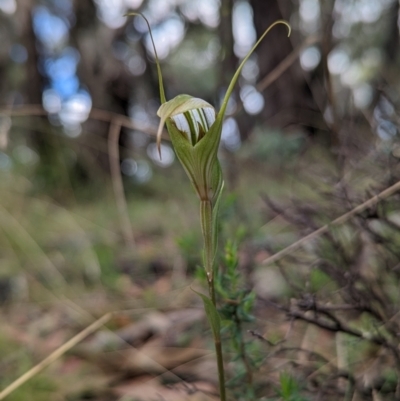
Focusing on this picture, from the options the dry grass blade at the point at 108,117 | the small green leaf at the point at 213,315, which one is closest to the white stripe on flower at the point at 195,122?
the small green leaf at the point at 213,315

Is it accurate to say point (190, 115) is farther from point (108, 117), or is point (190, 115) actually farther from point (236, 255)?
point (108, 117)

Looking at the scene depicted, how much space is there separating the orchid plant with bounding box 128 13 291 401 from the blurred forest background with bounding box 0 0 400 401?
0.42 ft

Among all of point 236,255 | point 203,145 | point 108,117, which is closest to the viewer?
point 203,145

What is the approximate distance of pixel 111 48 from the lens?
3.52 meters

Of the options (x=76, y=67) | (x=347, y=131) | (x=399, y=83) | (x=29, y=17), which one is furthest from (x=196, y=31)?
(x=347, y=131)

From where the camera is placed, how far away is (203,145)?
1.06 ft

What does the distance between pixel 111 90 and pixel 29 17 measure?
3.00 feet

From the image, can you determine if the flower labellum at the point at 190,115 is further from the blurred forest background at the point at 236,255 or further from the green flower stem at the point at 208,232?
the blurred forest background at the point at 236,255

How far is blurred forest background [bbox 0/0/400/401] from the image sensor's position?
1.82 feet

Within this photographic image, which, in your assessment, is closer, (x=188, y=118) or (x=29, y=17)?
(x=188, y=118)

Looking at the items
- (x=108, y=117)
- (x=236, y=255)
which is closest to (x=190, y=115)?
(x=236, y=255)

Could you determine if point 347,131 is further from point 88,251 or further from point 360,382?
point 88,251

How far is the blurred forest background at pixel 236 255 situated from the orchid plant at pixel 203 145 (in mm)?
127

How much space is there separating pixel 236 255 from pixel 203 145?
27cm
